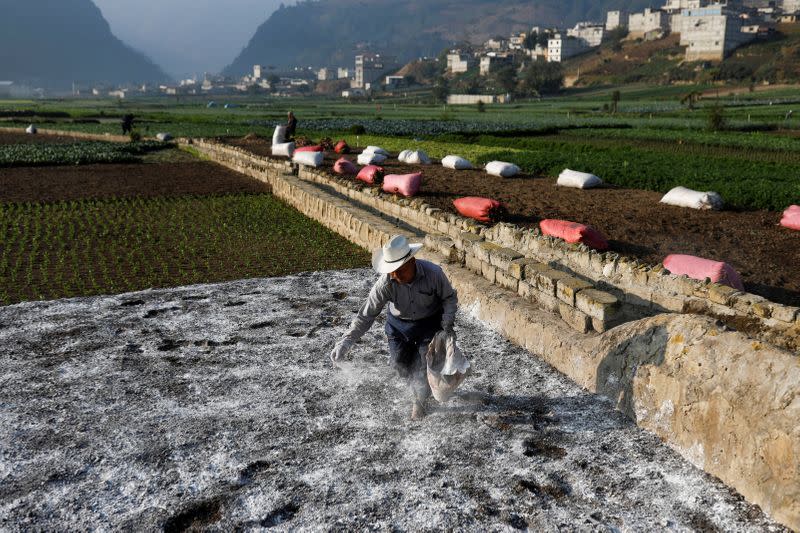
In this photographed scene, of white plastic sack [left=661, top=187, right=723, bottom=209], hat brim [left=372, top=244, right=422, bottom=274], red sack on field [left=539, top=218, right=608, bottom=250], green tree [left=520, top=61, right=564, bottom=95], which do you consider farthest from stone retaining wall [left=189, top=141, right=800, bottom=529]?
green tree [left=520, top=61, right=564, bottom=95]

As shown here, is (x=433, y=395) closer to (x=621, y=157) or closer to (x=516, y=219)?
(x=516, y=219)

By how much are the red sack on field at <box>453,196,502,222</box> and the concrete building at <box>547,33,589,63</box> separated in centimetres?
18992

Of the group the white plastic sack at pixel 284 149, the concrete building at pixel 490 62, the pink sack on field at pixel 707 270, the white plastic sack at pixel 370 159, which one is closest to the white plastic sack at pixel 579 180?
the white plastic sack at pixel 370 159

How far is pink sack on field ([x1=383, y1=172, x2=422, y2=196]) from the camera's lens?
55.8ft

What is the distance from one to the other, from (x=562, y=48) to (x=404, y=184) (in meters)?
192

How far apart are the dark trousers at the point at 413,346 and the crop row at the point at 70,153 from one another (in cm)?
2857

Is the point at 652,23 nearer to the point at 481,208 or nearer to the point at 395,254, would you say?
the point at 481,208

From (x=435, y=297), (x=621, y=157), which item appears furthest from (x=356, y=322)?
(x=621, y=157)

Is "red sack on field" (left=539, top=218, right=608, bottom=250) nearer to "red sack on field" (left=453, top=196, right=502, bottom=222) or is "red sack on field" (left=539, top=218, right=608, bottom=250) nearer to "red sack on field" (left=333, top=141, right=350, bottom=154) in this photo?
"red sack on field" (left=453, top=196, right=502, bottom=222)

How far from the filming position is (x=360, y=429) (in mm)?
6074

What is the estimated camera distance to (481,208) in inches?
551

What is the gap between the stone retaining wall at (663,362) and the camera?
468 centimetres

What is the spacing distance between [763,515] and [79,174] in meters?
27.7

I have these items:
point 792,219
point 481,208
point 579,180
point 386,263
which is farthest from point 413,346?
point 579,180
